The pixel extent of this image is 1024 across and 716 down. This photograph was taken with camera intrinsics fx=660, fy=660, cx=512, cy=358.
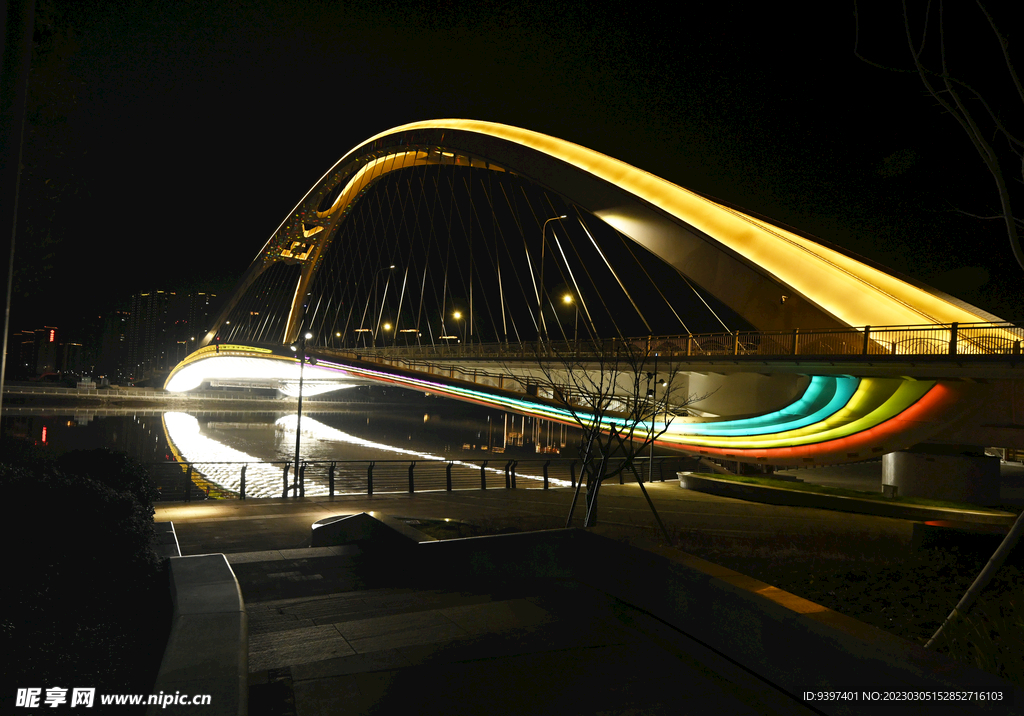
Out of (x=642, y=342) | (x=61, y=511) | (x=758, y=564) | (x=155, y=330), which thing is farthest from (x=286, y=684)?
(x=155, y=330)

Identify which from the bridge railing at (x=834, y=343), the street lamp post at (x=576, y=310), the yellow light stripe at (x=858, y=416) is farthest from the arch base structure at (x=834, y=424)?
the street lamp post at (x=576, y=310)

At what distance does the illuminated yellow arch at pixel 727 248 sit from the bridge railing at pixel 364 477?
5.70m

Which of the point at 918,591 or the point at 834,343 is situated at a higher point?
the point at 834,343

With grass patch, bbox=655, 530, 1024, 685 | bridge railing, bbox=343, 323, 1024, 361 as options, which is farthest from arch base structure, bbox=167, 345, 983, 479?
grass patch, bbox=655, 530, 1024, 685

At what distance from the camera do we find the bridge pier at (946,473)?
53.8ft

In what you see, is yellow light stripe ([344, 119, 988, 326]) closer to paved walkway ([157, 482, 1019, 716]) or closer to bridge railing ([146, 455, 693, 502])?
bridge railing ([146, 455, 693, 502])

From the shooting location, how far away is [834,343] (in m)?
15.4

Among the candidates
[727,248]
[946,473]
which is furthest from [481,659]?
[946,473]

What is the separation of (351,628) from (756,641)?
260 centimetres

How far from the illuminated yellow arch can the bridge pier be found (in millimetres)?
3545

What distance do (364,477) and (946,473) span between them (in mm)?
18932

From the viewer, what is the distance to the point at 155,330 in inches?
5906

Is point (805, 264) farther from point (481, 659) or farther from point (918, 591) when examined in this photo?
point (481, 659)

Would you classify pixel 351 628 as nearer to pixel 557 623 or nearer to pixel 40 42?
pixel 557 623
